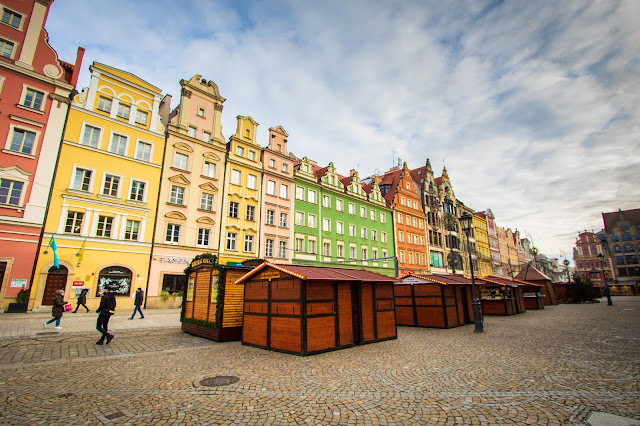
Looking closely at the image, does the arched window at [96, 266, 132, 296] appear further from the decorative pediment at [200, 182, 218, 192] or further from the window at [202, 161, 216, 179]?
the window at [202, 161, 216, 179]

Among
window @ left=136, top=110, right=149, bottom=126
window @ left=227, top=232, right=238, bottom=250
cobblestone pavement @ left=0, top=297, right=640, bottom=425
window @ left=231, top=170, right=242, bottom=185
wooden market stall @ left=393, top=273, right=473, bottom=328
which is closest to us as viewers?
cobblestone pavement @ left=0, top=297, right=640, bottom=425

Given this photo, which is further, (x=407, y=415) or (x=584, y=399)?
(x=584, y=399)

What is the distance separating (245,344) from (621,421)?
10330mm

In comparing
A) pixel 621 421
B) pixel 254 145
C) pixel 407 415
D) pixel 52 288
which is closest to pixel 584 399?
pixel 621 421

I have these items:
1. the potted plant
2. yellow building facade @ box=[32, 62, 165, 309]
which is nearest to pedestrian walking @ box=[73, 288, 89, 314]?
yellow building facade @ box=[32, 62, 165, 309]

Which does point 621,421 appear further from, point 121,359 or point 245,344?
point 121,359

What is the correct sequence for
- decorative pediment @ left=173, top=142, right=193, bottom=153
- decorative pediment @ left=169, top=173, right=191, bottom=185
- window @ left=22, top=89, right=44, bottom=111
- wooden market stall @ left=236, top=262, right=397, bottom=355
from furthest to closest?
decorative pediment @ left=173, top=142, right=193, bottom=153 < decorative pediment @ left=169, top=173, right=191, bottom=185 < window @ left=22, top=89, right=44, bottom=111 < wooden market stall @ left=236, top=262, right=397, bottom=355

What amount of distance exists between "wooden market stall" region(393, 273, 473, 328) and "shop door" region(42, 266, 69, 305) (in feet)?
72.8

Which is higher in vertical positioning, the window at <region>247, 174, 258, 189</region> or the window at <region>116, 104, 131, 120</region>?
the window at <region>116, 104, 131, 120</region>

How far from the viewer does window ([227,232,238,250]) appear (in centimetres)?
2938

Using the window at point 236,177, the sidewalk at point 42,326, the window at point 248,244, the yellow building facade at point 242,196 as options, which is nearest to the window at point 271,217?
the yellow building facade at point 242,196

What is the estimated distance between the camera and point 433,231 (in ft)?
172

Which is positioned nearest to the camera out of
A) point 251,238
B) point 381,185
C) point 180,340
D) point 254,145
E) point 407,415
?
point 407,415

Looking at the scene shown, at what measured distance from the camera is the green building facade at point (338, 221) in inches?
1401
